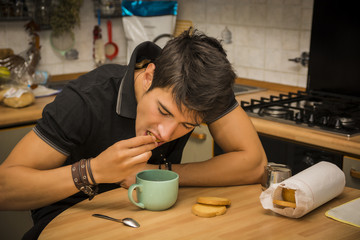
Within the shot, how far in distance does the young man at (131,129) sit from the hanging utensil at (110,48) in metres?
1.82

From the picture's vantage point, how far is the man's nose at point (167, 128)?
4.10 feet

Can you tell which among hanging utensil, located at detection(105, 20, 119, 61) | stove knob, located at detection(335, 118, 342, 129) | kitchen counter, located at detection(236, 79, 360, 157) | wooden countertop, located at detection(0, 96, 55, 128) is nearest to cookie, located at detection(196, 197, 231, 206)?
kitchen counter, located at detection(236, 79, 360, 157)

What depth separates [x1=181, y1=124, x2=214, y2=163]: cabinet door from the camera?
8.27 ft

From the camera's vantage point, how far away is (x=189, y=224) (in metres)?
1.17

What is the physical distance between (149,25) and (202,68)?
2147mm

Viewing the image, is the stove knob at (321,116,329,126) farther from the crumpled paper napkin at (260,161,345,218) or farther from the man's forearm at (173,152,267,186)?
the crumpled paper napkin at (260,161,345,218)

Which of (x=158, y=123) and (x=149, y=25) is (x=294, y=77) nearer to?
(x=149, y=25)

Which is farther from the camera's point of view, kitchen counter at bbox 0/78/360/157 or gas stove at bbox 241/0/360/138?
gas stove at bbox 241/0/360/138

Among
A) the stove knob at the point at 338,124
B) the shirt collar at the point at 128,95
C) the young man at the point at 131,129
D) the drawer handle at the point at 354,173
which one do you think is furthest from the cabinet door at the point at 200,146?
→ the shirt collar at the point at 128,95

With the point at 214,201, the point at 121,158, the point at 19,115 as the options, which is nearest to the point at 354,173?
the point at 214,201

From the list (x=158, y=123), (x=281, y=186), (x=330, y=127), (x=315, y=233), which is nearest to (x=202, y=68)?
(x=158, y=123)

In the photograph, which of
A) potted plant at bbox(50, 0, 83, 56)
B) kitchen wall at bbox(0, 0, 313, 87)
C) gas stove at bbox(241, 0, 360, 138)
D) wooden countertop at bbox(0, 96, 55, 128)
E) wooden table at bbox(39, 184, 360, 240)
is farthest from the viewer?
potted plant at bbox(50, 0, 83, 56)

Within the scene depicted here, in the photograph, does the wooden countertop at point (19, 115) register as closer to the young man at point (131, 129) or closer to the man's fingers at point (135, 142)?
the young man at point (131, 129)

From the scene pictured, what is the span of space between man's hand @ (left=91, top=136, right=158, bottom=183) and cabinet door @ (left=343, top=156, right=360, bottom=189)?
40.5 inches
